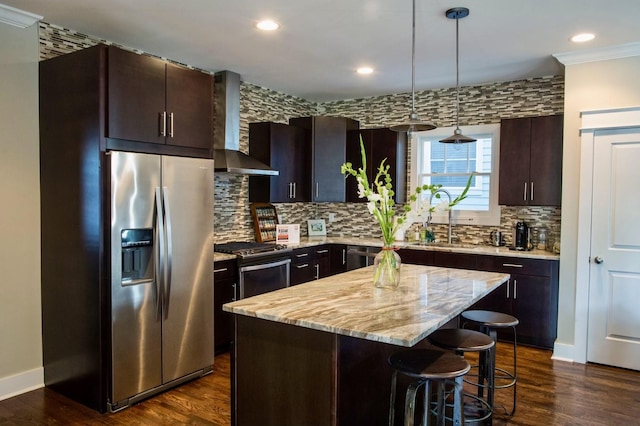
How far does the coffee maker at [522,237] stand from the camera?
179 inches

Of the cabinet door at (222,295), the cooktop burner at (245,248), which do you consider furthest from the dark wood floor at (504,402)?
the cooktop burner at (245,248)

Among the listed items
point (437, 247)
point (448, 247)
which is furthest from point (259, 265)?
point (448, 247)

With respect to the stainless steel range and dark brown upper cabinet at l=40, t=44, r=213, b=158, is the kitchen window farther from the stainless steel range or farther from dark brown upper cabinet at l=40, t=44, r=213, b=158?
dark brown upper cabinet at l=40, t=44, r=213, b=158

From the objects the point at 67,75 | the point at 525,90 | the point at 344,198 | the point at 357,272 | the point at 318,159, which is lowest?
the point at 357,272

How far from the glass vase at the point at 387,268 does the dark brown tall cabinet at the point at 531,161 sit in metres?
2.49

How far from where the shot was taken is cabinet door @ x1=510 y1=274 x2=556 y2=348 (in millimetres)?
4199

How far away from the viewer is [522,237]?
4.56 metres

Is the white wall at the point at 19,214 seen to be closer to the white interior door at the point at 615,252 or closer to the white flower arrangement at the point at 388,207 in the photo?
the white flower arrangement at the point at 388,207

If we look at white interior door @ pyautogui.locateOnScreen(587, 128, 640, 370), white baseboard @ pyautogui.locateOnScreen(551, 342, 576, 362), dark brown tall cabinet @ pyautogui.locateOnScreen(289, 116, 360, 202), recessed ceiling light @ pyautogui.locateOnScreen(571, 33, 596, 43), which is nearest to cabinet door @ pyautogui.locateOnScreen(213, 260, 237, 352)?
dark brown tall cabinet @ pyautogui.locateOnScreen(289, 116, 360, 202)

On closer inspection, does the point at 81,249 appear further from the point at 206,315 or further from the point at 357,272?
the point at 357,272

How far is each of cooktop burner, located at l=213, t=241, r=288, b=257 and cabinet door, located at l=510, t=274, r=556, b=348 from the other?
2.33 m

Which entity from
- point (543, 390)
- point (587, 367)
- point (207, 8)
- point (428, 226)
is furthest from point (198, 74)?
point (587, 367)

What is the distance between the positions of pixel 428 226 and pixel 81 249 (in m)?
3.72

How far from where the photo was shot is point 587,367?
384cm
